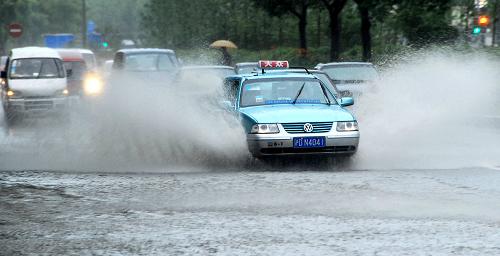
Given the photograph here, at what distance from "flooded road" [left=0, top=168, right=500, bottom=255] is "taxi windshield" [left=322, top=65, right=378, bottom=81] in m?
11.7

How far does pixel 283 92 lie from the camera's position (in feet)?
49.2

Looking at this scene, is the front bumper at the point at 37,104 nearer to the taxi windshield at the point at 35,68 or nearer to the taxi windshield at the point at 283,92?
the taxi windshield at the point at 35,68

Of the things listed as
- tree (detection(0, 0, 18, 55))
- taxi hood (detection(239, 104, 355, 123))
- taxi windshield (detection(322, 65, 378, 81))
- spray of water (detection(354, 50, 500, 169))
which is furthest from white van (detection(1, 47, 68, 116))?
tree (detection(0, 0, 18, 55))

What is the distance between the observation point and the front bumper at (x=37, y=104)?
2519cm

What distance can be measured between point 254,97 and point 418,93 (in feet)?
30.2

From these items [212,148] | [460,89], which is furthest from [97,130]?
[460,89]

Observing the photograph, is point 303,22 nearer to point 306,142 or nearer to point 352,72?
point 352,72

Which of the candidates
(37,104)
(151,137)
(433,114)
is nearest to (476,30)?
(433,114)

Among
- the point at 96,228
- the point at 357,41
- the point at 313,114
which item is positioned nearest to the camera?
the point at 96,228

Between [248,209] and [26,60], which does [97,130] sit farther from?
[248,209]

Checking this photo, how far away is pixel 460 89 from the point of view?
25.4m

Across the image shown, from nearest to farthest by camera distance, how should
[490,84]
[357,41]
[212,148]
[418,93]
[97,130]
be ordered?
[212,148] → [97,130] → [418,93] → [490,84] → [357,41]

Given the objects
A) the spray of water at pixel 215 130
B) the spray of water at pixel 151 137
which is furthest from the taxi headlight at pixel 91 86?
the spray of water at pixel 151 137

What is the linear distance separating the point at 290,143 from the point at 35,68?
1425 centimetres
